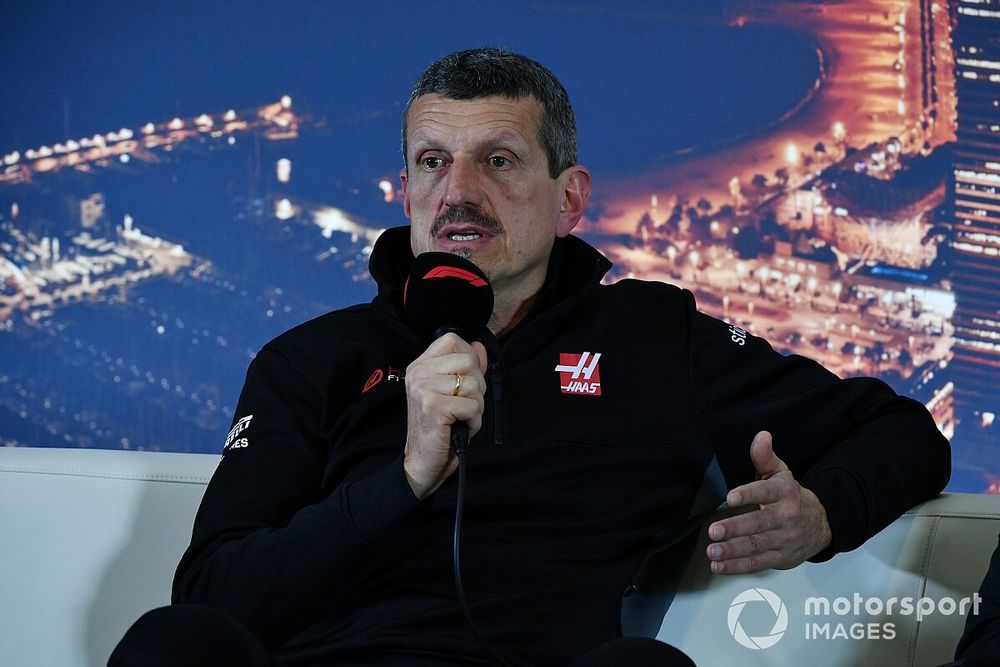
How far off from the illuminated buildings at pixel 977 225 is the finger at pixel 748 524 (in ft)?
4.59

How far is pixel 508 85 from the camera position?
1.69 meters

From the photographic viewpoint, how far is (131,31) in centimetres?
301

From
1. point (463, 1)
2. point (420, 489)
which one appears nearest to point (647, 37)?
point (463, 1)

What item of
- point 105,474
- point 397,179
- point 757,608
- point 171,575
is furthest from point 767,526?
point 397,179

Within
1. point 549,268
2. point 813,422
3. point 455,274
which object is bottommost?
point 813,422

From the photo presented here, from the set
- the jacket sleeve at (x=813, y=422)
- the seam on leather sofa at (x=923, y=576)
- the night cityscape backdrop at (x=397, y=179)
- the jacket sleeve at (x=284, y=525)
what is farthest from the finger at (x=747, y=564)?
the night cityscape backdrop at (x=397, y=179)

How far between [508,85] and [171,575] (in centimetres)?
88

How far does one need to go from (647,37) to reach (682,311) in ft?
4.18

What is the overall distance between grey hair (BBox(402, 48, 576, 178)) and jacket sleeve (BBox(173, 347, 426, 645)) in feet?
1.52

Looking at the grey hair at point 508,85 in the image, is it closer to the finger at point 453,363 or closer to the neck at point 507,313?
the neck at point 507,313

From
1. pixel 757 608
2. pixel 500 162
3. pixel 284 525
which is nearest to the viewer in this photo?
pixel 284 525

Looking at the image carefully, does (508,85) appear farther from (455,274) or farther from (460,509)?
(460,509)

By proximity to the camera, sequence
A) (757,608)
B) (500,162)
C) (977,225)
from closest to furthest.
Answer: (757,608)
(500,162)
(977,225)

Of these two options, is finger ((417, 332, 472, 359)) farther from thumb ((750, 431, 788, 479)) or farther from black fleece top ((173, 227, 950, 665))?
thumb ((750, 431, 788, 479))
